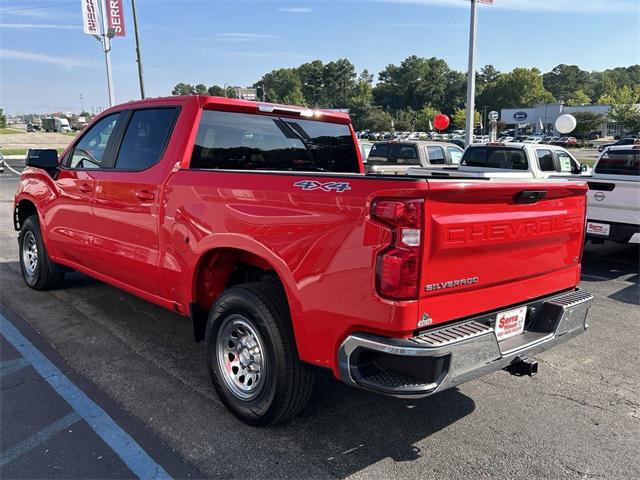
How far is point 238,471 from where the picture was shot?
277 cm

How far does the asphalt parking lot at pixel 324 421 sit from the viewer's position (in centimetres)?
283

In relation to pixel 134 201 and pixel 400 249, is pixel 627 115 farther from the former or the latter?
pixel 400 249

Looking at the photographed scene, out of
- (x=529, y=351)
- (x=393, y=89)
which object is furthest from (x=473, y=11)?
(x=393, y=89)

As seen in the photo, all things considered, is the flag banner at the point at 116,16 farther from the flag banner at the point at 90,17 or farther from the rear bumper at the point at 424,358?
the rear bumper at the point at 424,358

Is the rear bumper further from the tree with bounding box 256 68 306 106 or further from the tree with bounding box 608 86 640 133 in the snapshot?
the tree with bounding box 256 68 306 106

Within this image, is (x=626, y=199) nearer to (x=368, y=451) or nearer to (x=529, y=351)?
(x=529, y=351)

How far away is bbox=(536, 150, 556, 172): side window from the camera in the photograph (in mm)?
11078

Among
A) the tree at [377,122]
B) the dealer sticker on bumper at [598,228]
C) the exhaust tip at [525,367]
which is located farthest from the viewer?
the tree at [377,122]

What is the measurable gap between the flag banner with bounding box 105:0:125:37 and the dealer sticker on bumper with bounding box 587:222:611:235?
23.9 meters

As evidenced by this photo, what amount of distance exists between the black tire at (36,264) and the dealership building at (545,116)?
92.8 m

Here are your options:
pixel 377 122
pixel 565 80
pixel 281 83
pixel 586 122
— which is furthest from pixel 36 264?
pixel 565 80

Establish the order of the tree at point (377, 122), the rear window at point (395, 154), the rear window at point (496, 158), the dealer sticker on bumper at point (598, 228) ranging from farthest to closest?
1. the tree at point (377, 122)
2. the rear window at point (395, 154)
3. the rear window at point (496, 158)
4. the dealer sticker on bumper at point (598, 228)

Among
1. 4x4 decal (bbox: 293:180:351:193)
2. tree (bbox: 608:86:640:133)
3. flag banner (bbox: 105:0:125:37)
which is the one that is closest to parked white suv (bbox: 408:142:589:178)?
4x4 decal (bbox: 293:180:351:193)

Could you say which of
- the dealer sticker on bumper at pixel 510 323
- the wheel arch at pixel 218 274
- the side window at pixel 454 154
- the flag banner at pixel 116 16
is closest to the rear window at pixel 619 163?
the side window at pixel 454 154
